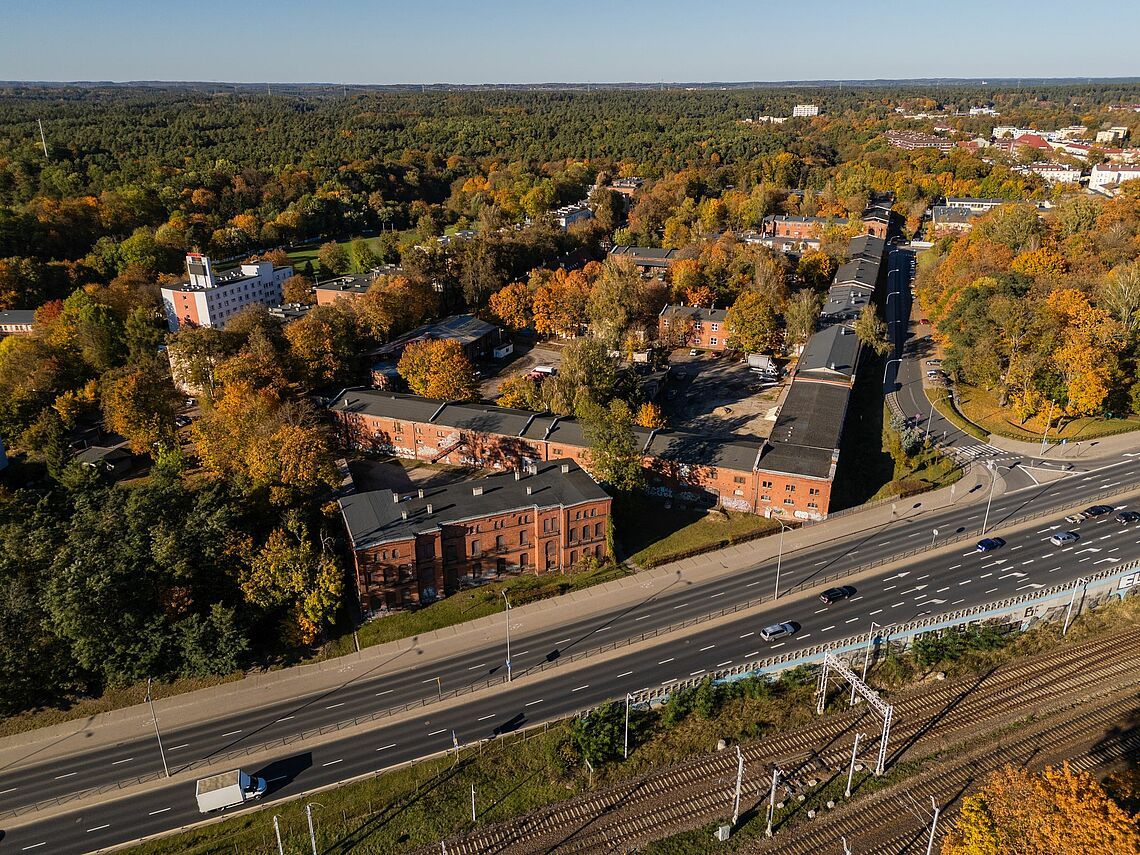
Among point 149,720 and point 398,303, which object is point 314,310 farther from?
point 149,720

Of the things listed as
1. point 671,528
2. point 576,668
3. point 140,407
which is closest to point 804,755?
point 576,668

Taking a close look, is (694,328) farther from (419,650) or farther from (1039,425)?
(419,650)

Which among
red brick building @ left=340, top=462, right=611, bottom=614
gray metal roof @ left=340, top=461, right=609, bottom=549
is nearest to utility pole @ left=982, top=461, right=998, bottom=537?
red brick building @ left=340, top=462, right=611, bottom=614

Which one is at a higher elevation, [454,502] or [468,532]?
[454,502]

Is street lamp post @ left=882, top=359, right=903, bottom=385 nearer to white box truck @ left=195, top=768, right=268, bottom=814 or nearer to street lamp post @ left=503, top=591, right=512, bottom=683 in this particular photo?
street lamp post @ left=503, top=591, right=512, bottom=683

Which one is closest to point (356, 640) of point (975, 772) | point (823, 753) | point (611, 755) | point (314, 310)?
point (611, 755)

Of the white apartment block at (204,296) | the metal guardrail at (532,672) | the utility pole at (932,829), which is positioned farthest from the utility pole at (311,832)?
the white apartment block at (204,296)
